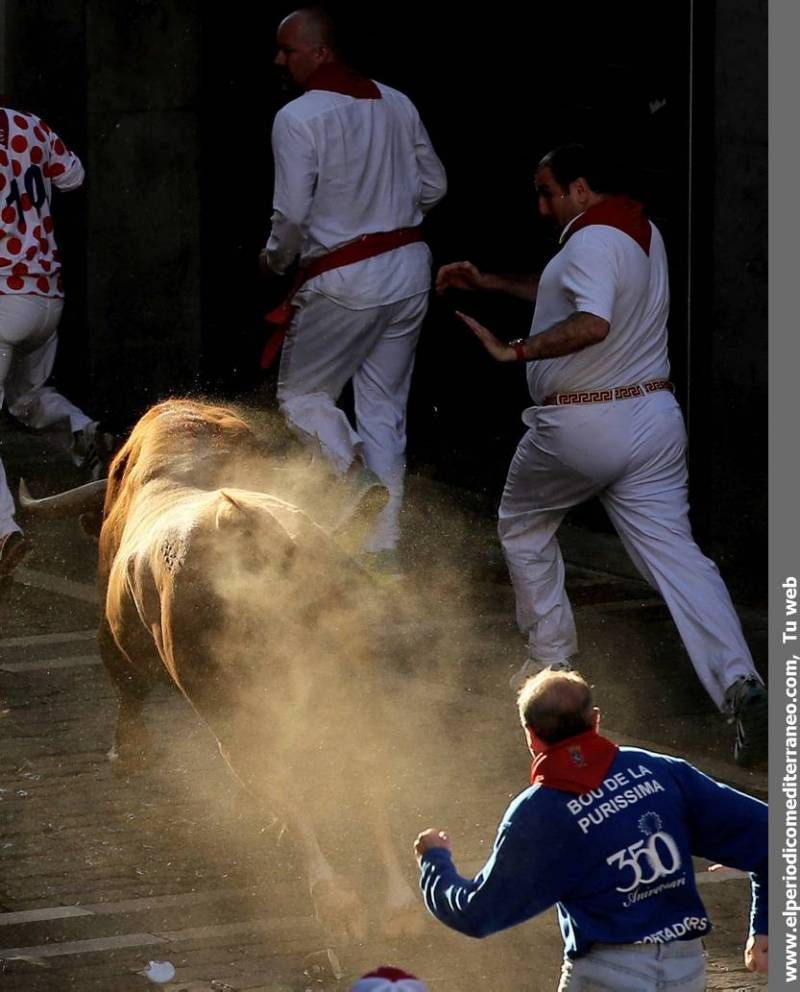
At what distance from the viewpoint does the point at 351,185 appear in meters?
9.69

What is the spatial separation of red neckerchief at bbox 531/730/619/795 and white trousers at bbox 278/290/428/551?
5376 mm

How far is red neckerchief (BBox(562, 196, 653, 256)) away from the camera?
25.0 feet

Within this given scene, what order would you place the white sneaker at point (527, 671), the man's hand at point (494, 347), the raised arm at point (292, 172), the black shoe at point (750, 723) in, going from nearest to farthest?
the black shoe at point (750, 723) → the man's hand at point (494, 347) → the white sneaker at point (527, 671) → the raised arm at point (292, 172)

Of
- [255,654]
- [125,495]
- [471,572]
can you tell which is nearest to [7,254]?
[471,572]

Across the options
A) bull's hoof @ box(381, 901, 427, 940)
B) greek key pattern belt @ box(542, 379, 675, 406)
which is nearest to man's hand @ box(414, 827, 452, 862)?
bull's hoof @ box(381, 901, 427, 940)

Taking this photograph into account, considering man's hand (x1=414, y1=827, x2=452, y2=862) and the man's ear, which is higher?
the man's ear

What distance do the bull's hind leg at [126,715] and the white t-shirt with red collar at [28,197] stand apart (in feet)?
11.6

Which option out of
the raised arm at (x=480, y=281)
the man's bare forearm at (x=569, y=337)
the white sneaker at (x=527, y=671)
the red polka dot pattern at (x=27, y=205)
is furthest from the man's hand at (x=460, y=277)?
the red polka dot pattern at (x=27, y=205)

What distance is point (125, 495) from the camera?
729 centimetres

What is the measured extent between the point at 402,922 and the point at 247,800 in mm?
1299

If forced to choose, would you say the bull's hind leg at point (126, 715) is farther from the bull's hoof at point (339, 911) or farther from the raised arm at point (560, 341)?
the bull's hoof at point (339, 911)

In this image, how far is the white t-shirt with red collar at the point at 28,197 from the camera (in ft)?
34.2

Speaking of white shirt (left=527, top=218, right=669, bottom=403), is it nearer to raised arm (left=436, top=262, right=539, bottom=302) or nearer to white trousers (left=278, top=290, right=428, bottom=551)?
raised arm (left=436, top=262, right=539, bottom=302)

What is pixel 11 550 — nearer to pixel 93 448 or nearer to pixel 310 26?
pixel 93 448
